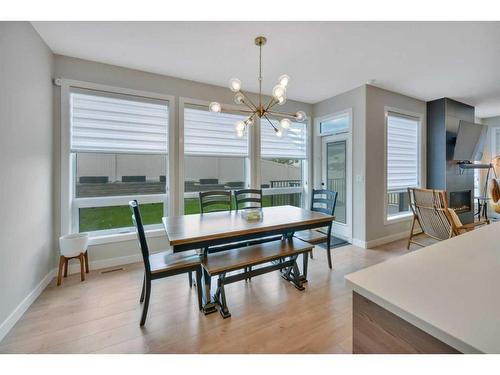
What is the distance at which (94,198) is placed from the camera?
2.99m

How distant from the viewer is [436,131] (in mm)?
4469

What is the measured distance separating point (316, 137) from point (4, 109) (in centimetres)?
436

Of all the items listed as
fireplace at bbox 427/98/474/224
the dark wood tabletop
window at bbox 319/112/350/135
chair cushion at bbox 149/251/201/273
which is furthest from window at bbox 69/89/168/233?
fireplace at bbox 427/98/474/224

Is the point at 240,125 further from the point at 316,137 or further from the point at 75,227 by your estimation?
the point at 316,137

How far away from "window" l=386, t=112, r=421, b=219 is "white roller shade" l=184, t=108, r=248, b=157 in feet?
8.74

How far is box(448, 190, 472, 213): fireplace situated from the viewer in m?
4.64

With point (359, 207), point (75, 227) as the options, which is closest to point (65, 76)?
point (75, 227)

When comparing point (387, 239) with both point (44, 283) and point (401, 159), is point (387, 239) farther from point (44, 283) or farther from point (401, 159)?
point (44, 283)

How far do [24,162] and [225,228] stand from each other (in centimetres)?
195

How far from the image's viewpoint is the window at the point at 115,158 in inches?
114

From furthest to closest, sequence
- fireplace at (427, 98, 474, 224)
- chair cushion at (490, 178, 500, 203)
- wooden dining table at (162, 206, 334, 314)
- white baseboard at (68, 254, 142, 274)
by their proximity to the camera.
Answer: chair cushion at (490, 178, 500, 203)
fireplace at (427, 98, 474, 224)
white baseboard at (68, 254, 142, 274)
wooden dining table at (162, 206, 334, 314)

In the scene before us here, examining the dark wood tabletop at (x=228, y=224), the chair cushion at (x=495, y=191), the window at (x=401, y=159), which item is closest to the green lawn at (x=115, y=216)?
the dark wood tabletop at (x=228, y=224)

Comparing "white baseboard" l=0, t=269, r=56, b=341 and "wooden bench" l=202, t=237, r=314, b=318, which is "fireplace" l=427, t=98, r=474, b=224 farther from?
"white baseboard" l=0, t=269, r=56, b=341
